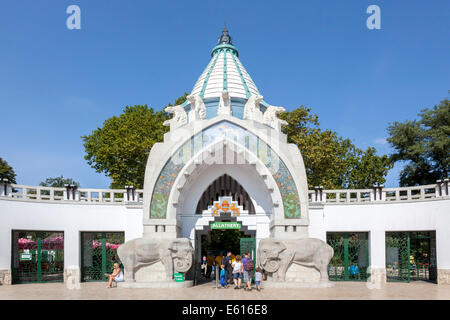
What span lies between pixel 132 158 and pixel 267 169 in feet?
46.6

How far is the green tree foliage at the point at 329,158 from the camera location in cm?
2773

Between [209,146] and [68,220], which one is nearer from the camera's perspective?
[209,146]

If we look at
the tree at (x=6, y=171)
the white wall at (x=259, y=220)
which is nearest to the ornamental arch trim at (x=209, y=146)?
the white wall at (x=259, y=220)

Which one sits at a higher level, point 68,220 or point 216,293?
point 68,220

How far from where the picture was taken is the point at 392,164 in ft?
103

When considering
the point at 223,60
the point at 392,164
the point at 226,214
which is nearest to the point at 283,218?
the point at 226,214

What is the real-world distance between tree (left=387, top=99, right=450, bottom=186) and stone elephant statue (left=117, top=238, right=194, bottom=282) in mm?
17578

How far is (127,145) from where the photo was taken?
2869 cm

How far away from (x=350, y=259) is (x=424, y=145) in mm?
11021

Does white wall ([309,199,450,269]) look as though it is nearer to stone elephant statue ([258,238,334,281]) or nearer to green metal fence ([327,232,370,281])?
green metal fence ([327,232,370,281])

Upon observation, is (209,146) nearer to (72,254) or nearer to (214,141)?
(214,141)

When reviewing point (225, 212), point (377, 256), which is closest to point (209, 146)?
point (225, 212)

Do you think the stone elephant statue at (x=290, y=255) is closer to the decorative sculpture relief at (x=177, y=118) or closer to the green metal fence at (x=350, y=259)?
the green metal fence at (x=350, y=259)
